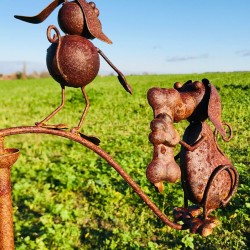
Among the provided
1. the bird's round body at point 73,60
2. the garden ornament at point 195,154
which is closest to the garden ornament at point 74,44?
the bird's round body at point 73,60

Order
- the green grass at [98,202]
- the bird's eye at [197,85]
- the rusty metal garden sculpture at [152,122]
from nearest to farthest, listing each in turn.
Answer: the rusty metal garden sculpture at [152,122] → the bird's eye at [197,85] → the green grass at [98,202]

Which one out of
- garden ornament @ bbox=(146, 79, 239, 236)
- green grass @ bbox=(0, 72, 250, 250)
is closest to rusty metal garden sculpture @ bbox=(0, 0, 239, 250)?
garden ornament @ bbox=(146, 79, 239, 236)

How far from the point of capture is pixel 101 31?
51.4 inches

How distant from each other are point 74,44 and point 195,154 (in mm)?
648

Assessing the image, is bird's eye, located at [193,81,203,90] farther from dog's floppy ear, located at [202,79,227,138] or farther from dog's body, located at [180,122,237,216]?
dog's body, located at [180,122,237,216]

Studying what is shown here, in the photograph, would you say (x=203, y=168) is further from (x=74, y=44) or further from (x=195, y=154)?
(x=74, y=44)

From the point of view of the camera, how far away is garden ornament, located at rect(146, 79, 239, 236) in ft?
4.00

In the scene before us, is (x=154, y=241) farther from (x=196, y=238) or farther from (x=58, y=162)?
(x=58, y=162)

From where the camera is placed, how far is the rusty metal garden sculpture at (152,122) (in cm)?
122

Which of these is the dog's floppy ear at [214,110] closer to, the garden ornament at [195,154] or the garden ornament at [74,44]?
→ the garden ornament at [195,154]

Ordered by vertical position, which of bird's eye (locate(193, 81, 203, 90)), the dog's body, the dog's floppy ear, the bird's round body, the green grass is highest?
the bird's round body

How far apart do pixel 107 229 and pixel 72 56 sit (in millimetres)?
4022

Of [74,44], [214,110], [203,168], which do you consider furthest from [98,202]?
[74,44]

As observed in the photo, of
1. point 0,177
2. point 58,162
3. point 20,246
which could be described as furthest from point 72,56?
point 58,162
